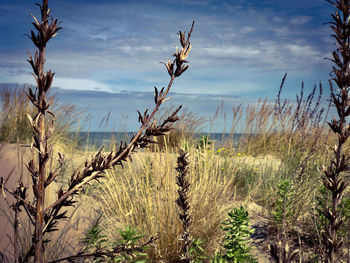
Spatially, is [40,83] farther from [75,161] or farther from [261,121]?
[261,121]

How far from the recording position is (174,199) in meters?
3.43

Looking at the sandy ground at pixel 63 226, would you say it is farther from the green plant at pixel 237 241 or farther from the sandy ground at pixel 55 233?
the green plant at pixel 237 241

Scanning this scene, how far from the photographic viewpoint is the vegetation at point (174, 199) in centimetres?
131

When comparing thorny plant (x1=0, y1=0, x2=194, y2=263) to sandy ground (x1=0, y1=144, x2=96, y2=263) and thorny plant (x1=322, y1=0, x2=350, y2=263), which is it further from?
sandy ground (x1=0, y1=144, x2=96, y2=263)

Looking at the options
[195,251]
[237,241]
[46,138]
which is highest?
[46,138]

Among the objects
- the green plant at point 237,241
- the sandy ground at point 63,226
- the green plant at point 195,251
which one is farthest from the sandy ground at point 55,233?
the green plant at point 237,241

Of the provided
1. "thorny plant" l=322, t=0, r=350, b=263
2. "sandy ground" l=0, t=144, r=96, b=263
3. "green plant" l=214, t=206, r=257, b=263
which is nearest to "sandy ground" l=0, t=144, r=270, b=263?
"sandy ground" l=0, t=144, r=96, b=263

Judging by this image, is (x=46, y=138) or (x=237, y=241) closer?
(x=46, y=138)

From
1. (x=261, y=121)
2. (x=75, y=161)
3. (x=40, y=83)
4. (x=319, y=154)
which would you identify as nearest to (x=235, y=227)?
(x=40, y=83)

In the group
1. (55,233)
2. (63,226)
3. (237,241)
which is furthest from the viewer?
(63,226)

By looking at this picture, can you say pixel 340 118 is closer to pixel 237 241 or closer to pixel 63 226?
pixel 237 241

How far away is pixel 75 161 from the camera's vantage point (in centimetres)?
784

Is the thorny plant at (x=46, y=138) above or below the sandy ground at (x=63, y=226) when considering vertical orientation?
above

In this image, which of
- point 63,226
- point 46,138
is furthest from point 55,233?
point 46,138
